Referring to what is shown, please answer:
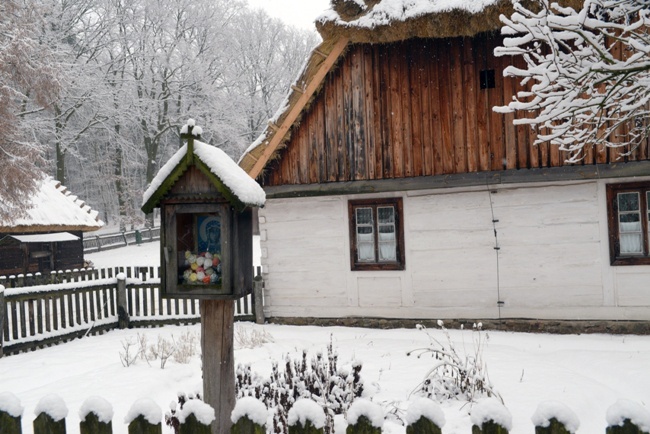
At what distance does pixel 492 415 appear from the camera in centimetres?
196

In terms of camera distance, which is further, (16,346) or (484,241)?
(484,241)

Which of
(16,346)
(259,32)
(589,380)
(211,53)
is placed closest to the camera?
(589,380)

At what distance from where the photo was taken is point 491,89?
8781mm

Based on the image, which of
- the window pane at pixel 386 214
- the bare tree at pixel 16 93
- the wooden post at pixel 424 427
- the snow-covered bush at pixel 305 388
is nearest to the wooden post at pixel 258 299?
the window pane at pixel 386 214

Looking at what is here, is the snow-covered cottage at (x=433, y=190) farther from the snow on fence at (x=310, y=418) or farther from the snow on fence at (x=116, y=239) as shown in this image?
the snow on fence at (x=116, y=239)

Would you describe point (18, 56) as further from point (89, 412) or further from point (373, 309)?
point (89, 412)

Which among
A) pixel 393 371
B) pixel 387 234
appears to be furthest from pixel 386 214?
pixel 393 371

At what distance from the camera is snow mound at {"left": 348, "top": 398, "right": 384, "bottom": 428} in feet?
6.70

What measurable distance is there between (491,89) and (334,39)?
9.95 feet

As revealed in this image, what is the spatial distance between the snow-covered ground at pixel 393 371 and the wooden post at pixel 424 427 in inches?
97.4

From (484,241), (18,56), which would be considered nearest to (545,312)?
(484,241)

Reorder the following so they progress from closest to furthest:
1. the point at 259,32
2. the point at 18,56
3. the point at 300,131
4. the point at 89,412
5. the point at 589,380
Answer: the point at 89,412, the point at 589,380, the point at 300,131, the point at 18,56, the point at 259,32

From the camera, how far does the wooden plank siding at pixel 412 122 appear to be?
870cm

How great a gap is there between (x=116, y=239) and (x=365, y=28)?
75.4 ft
